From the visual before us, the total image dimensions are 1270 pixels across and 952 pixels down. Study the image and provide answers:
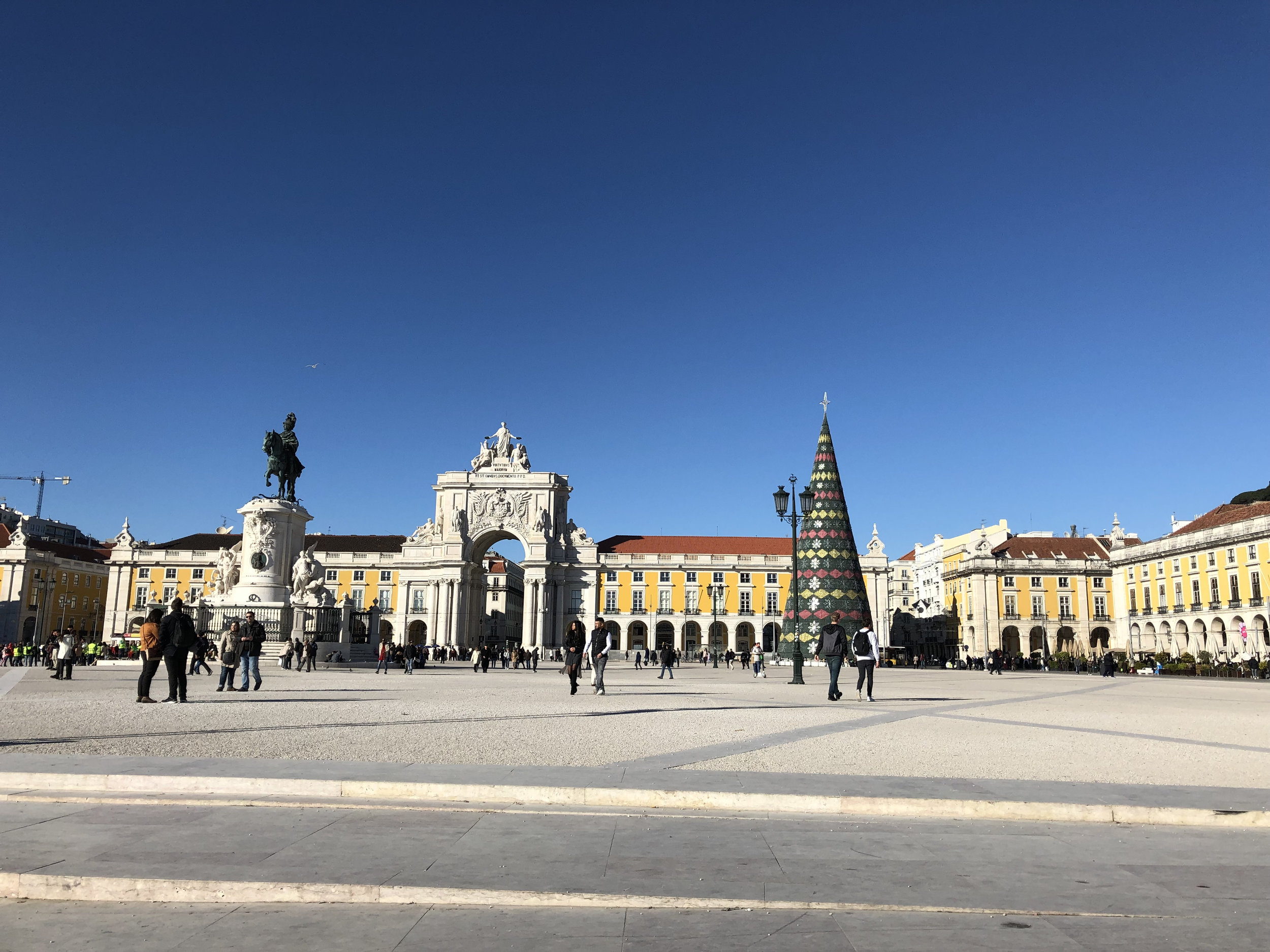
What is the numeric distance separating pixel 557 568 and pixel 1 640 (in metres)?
47.6

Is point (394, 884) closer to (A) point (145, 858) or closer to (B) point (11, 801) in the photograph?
(A) point (145, 858)

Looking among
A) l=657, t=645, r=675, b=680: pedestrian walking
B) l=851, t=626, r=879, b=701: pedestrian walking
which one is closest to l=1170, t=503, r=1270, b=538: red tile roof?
l=657, t=645, r=675, b=680: pedestrian walking

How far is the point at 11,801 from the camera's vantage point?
6617 millimetres

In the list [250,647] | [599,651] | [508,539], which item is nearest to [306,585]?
[250,647]

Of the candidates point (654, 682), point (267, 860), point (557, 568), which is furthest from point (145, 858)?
point (557, 568)

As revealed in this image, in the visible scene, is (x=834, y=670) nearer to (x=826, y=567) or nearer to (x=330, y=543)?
(x=826, y=567)

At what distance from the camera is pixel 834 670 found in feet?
56.4

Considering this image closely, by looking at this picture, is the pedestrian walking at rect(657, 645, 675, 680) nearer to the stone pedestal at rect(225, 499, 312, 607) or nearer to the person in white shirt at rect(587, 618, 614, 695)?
the person in white shirt at rect(587, 618, 614, 695)

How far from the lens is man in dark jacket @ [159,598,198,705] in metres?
14.3

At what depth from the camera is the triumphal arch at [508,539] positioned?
84000 mm

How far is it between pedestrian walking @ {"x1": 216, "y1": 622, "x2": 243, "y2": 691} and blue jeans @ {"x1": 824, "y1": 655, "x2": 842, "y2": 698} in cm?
1164

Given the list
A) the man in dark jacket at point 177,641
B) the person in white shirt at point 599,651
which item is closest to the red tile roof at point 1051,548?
the person in white shirt at point 599,651

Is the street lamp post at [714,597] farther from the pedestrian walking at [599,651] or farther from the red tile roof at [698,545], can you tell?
the pedestrian walking at [599,651]

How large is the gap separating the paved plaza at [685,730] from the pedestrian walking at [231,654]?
2.05ft
